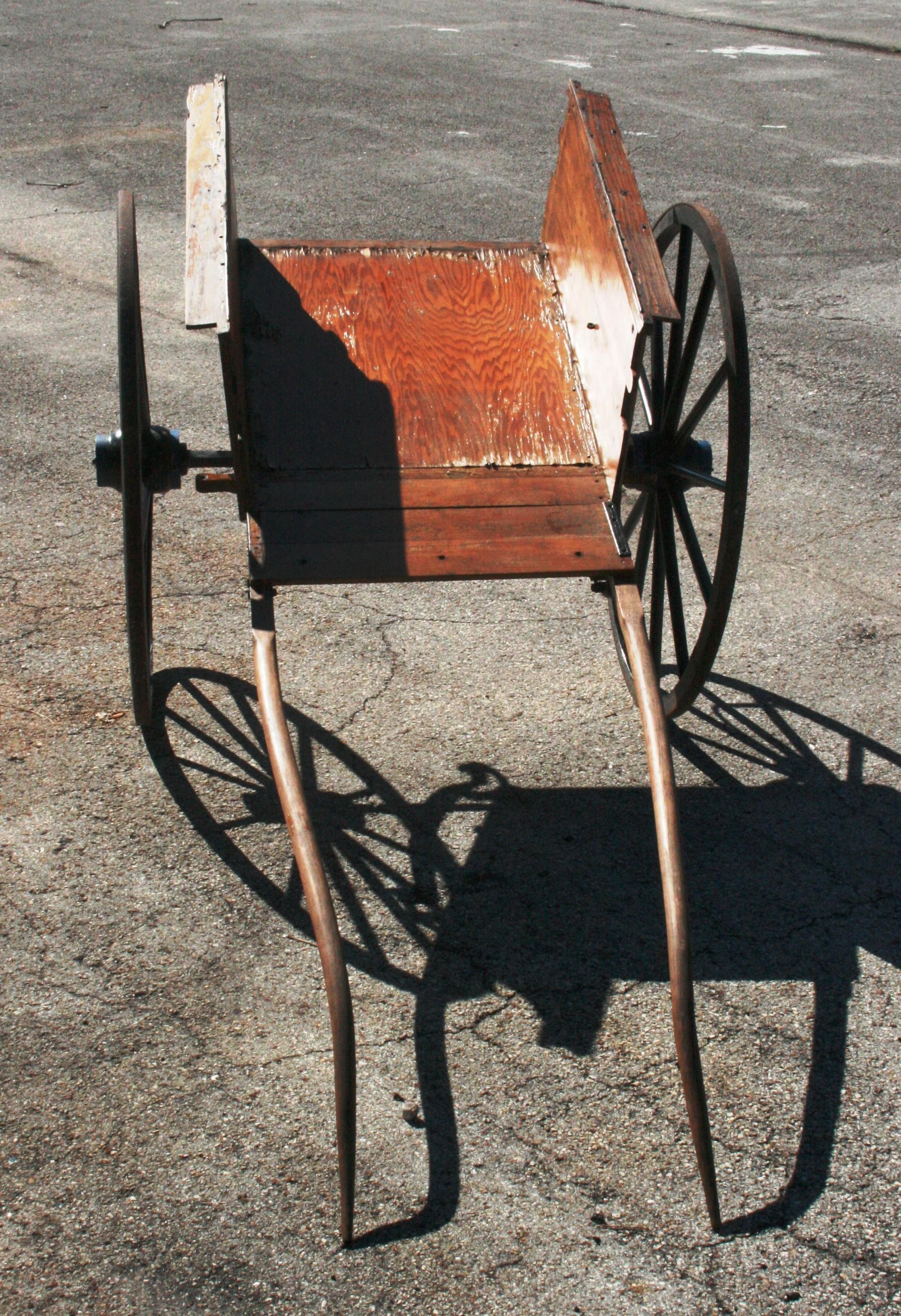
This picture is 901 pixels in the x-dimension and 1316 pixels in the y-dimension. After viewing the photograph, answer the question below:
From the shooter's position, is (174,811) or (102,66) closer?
(174,811)

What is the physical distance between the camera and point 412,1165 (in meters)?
2.39

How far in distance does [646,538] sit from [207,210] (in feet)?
4.95

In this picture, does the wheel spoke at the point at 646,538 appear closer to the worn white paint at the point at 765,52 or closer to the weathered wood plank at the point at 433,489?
the weathered wood plank at the point at 433,489

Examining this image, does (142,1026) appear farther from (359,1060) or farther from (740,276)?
(740,276)

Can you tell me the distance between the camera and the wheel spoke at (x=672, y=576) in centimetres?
333

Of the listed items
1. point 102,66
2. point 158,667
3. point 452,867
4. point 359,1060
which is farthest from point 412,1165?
point 102,66

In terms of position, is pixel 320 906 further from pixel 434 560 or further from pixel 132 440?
pixel 132 440

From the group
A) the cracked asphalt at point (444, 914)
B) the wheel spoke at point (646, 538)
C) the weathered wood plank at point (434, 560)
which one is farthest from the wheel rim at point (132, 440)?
the wheel spoke at point (646, 538)

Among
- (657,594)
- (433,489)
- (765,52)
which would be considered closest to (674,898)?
(433,489)

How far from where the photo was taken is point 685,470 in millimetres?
3246

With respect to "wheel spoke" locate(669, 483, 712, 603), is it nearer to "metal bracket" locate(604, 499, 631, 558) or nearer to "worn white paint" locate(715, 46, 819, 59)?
"metal bracket" locate(604, 499, 631, 558)

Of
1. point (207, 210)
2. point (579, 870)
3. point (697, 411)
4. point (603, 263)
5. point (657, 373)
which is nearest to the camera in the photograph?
point (207, 210)

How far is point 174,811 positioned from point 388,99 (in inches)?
332

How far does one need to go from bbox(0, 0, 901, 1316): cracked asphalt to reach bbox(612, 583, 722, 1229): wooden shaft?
0.14 m
